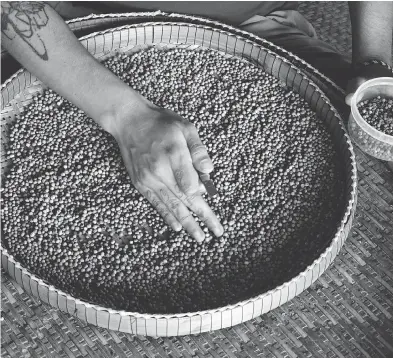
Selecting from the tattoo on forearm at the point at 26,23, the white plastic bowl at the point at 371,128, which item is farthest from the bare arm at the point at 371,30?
the tattoo on forearm at the point at 26,23

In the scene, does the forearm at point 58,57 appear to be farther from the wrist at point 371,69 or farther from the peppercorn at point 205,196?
the wrist at point 371,69

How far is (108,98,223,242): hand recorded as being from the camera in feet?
4.05

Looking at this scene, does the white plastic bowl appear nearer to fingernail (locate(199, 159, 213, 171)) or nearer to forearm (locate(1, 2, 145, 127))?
fingernail (locate(199, 159, 213, 171))

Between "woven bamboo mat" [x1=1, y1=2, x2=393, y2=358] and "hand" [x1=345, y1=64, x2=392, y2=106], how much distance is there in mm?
364

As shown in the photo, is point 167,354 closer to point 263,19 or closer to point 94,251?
point 94,251

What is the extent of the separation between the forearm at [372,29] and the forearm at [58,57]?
2.01 ft

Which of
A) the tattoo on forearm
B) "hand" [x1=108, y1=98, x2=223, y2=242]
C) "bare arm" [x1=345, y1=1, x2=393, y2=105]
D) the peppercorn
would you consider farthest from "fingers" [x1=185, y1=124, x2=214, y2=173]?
"bare arm" [x1=345, y1=1, x2=393, y2=105]

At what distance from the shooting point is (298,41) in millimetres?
1609

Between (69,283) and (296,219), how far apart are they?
49 centimetres

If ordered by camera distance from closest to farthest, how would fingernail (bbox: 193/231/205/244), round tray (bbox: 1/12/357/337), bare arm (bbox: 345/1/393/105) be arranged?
round tray (bbox: 1/12/357/337) → fingernail (bbox: 193/231/205/244) → bare arm (bbox: 345/1/393/105)

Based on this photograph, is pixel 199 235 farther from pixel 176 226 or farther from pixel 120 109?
pixel 120 109

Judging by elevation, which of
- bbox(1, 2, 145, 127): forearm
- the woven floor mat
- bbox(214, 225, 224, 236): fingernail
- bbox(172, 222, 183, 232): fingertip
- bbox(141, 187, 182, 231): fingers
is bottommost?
the woven floor mat

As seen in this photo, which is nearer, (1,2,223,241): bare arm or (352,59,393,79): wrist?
(1,2,223,241): bare arm

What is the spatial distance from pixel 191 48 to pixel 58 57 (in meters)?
0.35
